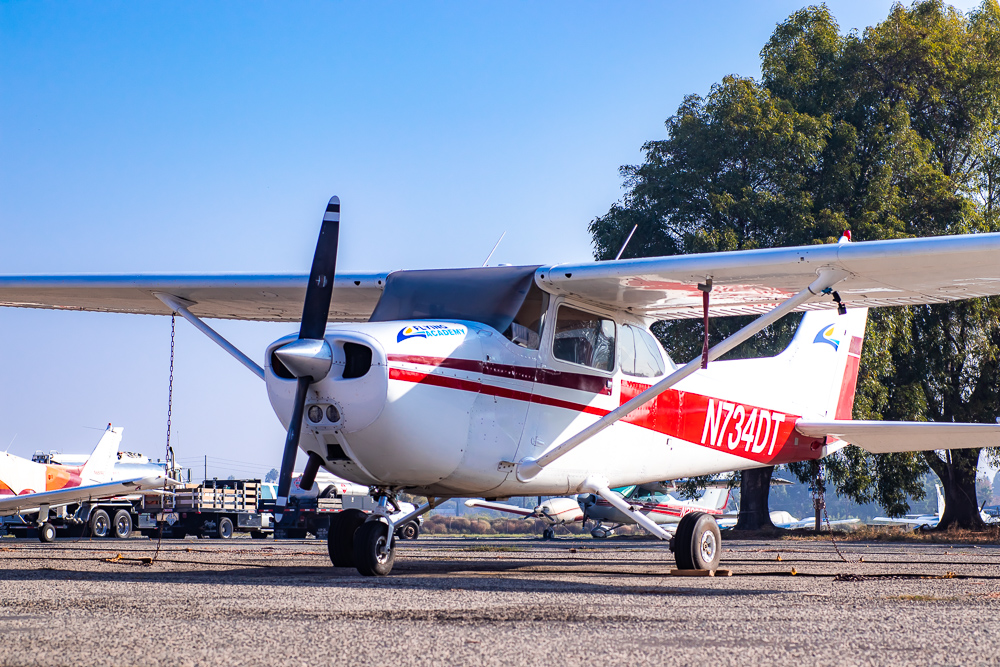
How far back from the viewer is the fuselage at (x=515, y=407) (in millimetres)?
7762

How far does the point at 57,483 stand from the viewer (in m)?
26.9

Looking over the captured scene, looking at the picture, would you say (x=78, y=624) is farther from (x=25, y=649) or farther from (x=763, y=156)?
(x=763, y=156)

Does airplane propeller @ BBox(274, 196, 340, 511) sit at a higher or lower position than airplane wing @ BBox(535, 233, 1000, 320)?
lower

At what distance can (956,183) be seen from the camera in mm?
26875

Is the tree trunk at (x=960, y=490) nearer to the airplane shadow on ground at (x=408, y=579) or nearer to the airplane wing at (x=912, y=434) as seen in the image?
the airplane wing at (x=912, y=434)

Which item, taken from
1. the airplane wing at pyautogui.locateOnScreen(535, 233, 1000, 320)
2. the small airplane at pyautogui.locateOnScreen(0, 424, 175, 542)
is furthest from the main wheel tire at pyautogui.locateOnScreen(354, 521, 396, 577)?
the small airplane at pyautogui.locateOnScreen(0, 424, 175, 542)

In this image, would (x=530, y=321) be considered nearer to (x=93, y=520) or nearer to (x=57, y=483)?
(x=57, y=483)

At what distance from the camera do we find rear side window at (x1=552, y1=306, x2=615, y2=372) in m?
9.63

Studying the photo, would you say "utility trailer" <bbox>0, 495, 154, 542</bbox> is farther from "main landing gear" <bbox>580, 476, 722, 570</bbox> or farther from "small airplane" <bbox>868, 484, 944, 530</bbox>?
"small airplane" <bbox>868, 484, 944, 530</bbox>

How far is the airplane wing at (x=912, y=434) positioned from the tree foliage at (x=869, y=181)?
1149cm

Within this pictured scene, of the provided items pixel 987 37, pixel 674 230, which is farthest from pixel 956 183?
pixel 674 230

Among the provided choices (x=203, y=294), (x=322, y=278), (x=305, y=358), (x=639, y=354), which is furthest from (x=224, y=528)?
(x=305, y=358)

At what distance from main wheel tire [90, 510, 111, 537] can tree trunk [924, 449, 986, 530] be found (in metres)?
23.5

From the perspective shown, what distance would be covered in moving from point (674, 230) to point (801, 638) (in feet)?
74.7
